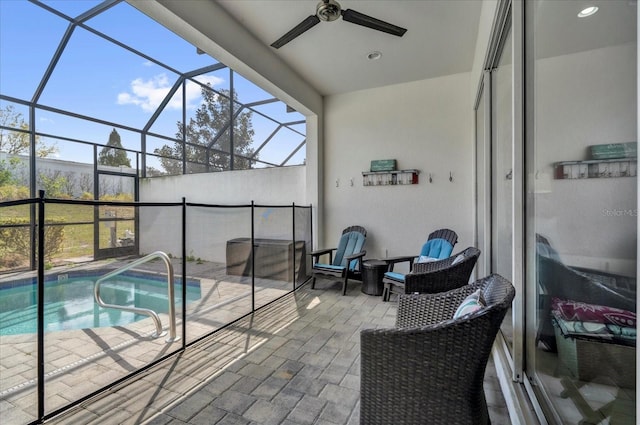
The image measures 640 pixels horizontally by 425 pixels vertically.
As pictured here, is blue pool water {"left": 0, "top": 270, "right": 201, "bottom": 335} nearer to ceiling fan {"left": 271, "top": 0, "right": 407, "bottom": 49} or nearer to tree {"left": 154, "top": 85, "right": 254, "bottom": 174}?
ceiling fan {"left": 271, "top": 0, "right": 407, "bottom": 49}

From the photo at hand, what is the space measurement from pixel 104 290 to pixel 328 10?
138 inches

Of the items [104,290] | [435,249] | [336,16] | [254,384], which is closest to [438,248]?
[435,249]

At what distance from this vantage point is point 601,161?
102 cm

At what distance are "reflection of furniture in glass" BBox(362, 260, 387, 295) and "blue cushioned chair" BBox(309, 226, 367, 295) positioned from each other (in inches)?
10.1

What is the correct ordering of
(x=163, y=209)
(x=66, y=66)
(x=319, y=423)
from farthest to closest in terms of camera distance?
1. (x=66, y=66)
2. (x=163, y=209)
3. (x=319, y=423)

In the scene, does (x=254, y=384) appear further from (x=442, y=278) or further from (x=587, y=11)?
Answer: (x=587, y=11)

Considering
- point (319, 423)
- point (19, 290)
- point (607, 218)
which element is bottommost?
point (319, 423)

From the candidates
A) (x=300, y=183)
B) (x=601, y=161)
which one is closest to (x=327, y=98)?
(x=300, y=183)

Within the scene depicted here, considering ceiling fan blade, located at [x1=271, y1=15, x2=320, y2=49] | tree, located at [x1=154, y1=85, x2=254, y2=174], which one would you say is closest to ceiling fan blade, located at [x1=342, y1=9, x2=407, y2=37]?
ceiling fan blade, located at [x1=271, y1=15, x2=320, y2=49]

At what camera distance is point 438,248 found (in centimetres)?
412

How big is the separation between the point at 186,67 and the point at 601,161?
722cm

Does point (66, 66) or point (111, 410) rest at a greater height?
point (66, 66)

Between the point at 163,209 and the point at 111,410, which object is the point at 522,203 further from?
the point at 163,209

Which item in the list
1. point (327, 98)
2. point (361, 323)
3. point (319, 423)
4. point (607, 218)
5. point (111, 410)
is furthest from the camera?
point (327, 98)
